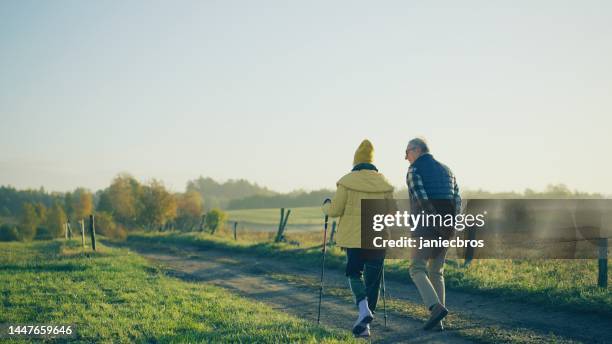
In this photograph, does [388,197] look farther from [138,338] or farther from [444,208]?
[138,338]

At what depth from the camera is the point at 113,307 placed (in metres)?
9.63

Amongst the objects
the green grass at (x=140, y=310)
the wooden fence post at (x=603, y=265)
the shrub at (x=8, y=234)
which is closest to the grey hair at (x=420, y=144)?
the green grass at (x=140, y=310)

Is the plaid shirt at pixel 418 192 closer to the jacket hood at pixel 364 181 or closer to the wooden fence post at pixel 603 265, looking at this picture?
the jacket hood at pixel 364 181

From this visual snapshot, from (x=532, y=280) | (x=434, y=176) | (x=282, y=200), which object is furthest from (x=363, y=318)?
(x=282, y=200)

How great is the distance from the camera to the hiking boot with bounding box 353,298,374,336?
711cm

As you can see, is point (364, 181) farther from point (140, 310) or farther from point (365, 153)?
point (140, 310)

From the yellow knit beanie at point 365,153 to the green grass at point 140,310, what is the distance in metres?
2.69

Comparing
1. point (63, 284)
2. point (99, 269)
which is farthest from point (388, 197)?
point (99, 269)

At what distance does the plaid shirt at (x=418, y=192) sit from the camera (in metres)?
7.30

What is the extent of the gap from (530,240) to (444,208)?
15541 mm

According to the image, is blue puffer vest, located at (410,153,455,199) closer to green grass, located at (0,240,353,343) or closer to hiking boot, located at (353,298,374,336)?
hiking boot, located at (353,298,374,336)

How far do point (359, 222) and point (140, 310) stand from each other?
16.2ft

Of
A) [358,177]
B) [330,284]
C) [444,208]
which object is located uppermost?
[358,177]

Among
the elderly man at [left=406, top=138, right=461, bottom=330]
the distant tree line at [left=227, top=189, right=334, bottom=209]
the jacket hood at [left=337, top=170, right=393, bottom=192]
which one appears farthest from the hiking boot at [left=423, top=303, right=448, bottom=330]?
the distant tree line at [left=227, top=189, right=334, bottom=209]
